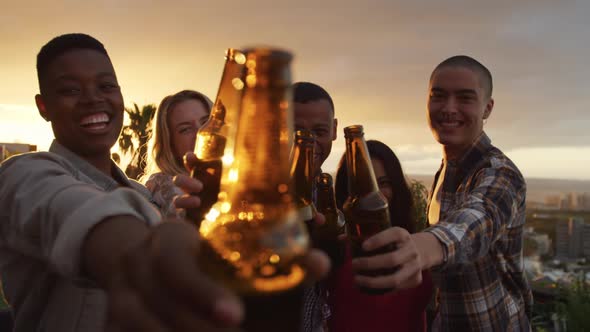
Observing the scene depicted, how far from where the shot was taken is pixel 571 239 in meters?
47.9

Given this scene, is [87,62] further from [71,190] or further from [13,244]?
[71,190]

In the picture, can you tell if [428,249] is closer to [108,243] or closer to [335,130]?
[108,243]

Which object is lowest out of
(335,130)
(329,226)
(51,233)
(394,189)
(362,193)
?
(329,226)

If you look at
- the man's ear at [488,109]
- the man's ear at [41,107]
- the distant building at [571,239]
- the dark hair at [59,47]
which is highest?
the dark hair at [59,47]

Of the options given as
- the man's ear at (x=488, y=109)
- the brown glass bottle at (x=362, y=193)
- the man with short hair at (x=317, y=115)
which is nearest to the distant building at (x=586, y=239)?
the man's ear at (x=488, y=109)

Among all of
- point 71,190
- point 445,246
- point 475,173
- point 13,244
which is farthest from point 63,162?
point 475,173

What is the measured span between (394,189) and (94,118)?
2333 millimetres

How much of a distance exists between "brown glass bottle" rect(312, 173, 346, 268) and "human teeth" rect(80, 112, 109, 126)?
1334 millimetres

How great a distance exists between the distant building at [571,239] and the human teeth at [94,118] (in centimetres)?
5063

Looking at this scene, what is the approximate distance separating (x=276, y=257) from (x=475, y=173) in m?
2.59

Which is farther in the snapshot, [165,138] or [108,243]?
[165,138]

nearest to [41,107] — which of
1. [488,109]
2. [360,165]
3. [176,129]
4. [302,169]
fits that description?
[302,169]

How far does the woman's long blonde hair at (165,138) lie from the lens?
3730mm

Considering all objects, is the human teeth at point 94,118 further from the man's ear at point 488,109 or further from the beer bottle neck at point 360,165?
the man's ear at point 488,109
